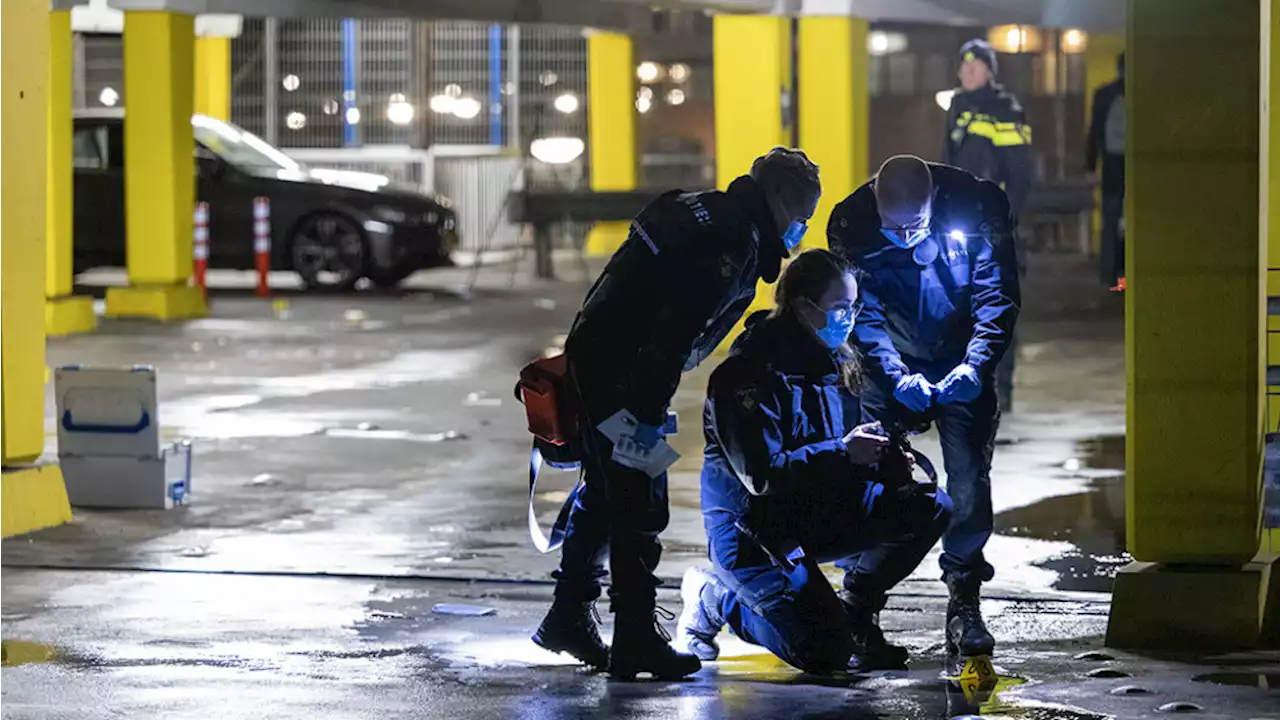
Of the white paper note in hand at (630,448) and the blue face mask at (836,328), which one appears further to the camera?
the blue face mask at (836,328)

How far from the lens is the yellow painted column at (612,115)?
93.8ft

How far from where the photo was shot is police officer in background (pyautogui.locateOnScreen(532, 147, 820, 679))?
5.87 metres

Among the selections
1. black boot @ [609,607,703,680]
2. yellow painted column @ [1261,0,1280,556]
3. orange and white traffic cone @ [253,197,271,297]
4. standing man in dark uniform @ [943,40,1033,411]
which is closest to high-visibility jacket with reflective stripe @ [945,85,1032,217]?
standing man in dark uniform @ [943,40,1033,411]

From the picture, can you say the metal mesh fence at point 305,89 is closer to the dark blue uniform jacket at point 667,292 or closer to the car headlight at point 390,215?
the car headlight at point 390,215

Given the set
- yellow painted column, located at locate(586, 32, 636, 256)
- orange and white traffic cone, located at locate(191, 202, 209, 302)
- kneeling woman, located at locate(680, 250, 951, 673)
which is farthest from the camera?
yellow painted column, located at locate(586, 32, 636, 256)

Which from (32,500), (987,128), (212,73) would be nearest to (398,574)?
(32,500)

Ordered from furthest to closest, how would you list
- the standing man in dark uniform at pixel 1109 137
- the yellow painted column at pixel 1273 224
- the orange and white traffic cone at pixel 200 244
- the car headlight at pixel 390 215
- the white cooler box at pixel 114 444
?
1. the car headlight at pixel 390 215
2. the orange and white traffic cone at pixel 200 244
3. the standing man in dark uniform at pixel 1109 137
4. the white cooler box at pixel 114 444
5. the yellow painted column at pixel 1273 224

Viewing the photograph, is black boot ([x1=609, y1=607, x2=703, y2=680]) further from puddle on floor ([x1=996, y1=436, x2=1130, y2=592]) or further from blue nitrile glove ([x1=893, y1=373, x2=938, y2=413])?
puddle on floor ([x1=996, y1=436, x2=1130, y2=592])

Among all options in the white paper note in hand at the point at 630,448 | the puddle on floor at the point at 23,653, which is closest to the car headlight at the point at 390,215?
the puddle on floor at the point at 23,653

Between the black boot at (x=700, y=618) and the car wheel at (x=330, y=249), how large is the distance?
1501 cm

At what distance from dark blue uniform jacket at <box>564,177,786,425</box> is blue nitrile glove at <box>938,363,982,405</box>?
0.65m

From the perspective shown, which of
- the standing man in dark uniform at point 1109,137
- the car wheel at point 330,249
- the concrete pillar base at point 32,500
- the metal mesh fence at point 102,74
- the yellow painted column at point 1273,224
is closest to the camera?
the yellow painted column at point 1273,224

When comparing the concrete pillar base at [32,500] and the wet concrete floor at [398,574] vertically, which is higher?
the concrete pillar base at [32,500]

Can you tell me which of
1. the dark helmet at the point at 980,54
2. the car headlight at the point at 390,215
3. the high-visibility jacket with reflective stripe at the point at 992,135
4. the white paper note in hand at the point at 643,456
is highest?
the dark helmet at the point at 980,54
